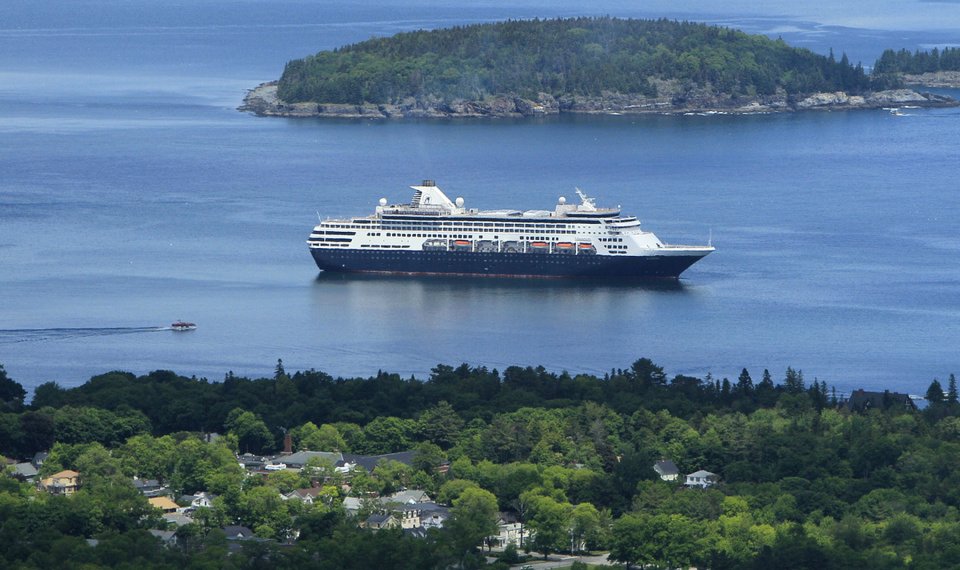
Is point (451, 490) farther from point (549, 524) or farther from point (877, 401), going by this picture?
point (877, 401)

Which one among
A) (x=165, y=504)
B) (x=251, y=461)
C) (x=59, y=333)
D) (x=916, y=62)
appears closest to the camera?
(x=165, y=504)

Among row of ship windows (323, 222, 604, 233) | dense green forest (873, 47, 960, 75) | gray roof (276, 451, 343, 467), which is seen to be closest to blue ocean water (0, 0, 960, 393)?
row of ship windows (323, 222, 604, 233)

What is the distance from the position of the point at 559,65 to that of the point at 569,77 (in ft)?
6.26

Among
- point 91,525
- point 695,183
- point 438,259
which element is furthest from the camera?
point 695,183

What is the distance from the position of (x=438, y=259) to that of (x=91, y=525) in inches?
885

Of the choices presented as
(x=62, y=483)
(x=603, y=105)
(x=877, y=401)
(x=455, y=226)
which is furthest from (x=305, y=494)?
(x=603, y=105)

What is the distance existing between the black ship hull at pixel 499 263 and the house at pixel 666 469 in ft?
55.3

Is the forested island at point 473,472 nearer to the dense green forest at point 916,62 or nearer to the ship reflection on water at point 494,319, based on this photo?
the ship reflection on water at point 494,319

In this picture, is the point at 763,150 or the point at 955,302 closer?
the point at 955,302

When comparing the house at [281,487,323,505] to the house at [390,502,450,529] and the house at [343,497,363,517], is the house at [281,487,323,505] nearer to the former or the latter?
the house at [343,497,363,517]

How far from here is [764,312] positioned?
153 ft

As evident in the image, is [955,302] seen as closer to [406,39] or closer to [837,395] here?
[837,395]

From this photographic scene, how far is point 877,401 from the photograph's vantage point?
3834cm

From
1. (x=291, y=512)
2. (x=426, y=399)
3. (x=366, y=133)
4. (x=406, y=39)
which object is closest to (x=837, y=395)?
(x=426, y=399)
